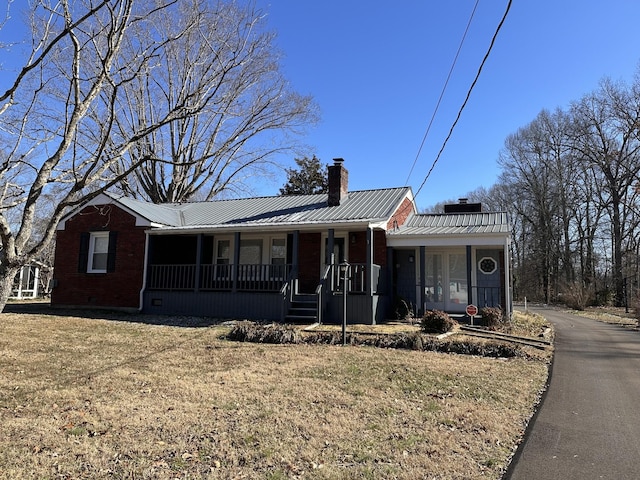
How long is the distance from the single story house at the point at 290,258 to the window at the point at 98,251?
36mm

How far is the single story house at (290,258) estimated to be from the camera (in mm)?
13195

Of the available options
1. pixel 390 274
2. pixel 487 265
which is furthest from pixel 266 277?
pixel 487 265

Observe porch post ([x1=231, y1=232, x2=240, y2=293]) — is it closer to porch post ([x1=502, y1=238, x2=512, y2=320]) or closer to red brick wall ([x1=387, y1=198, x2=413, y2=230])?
red brick wall ([x1=387, y1=198, x2=413, y2=230])

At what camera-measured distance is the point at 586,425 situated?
4770mm

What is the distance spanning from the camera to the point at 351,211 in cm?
1488

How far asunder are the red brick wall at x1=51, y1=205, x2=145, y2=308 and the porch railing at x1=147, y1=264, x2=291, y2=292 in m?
0.79

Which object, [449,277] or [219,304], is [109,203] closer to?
[219,304]

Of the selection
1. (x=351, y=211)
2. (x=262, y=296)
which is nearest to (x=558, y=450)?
(x=262, y=296)

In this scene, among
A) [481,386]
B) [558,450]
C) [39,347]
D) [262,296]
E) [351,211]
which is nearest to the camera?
[558,450]

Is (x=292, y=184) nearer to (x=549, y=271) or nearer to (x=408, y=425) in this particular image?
(x=549, y=271)

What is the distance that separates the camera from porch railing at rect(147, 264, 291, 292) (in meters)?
14.3

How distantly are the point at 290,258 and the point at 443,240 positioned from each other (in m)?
5.20

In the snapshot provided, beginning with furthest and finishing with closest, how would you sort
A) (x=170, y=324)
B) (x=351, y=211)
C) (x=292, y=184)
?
(x=292, y=184) → (x=351, y=211) → (x=170, y=324)

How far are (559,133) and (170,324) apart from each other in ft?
121
